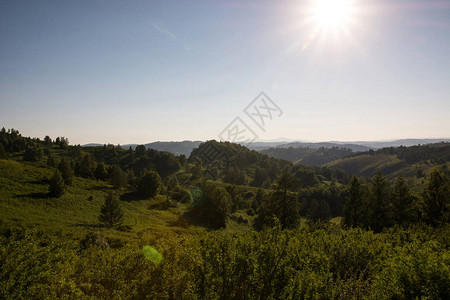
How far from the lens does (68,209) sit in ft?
156

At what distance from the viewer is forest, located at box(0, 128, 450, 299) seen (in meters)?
8.38

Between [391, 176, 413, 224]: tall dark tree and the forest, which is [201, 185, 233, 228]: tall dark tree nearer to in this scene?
the forest

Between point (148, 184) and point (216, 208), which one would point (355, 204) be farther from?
point (148, 184)

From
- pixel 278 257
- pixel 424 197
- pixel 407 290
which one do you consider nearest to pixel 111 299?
pixel 278 257

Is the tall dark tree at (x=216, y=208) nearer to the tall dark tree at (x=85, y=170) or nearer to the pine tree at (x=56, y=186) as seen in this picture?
the pine tree at (x=56, y=186)

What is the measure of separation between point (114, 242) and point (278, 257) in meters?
25.5

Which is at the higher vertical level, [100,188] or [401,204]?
[401,204]

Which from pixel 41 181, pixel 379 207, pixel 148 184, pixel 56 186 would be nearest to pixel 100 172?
pixel 148 184

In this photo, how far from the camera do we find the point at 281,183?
1428 inches

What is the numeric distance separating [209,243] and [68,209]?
50.0m

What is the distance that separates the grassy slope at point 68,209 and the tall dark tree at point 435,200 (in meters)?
39.9

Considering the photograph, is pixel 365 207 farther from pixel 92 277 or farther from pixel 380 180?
pixel 92 277

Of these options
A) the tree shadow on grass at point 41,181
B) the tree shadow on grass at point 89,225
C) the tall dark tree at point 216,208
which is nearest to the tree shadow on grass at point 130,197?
the tree shadow on grass at point 41,181

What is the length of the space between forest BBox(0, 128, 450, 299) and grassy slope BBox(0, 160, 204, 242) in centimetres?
29
